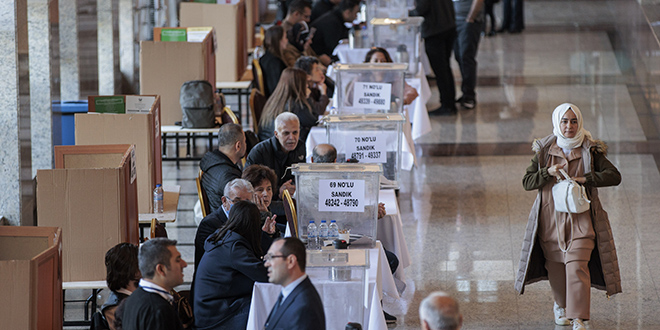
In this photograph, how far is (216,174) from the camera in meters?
6.09

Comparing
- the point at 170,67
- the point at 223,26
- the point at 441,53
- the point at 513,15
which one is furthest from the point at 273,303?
the point at 513,15

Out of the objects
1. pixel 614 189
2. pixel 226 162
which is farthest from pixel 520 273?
pixel 614 189

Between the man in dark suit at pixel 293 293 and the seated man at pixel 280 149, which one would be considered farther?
the seated man at pixel 280 149

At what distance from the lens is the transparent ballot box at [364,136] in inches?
245

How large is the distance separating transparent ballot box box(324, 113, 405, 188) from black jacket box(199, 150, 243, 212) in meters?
0.72

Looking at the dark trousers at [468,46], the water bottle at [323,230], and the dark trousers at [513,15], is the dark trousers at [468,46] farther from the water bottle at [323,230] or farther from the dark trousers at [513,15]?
the water bottle at [323,230]

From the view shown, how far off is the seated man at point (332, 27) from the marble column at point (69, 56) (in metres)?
3.73

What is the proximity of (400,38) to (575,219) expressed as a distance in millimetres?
4647

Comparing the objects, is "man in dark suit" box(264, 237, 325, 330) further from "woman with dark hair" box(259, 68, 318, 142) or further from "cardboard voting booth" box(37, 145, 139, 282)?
"woman with dark hair" box(259, 68, 318, 142)

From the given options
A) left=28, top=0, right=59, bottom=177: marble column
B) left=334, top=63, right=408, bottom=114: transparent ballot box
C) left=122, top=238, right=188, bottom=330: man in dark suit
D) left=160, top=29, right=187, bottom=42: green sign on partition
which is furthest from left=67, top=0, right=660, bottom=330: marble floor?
left=122, top=238, right=188, bottom=330: man in dark suit

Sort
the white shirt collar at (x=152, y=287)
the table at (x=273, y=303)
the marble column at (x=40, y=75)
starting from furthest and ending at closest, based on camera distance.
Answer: the marble column at (x=40, y=75) → the table at (x=273, y=303) → the white shirt collar at (x=152, y=287)

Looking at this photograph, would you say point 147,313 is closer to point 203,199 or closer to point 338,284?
point 338,284

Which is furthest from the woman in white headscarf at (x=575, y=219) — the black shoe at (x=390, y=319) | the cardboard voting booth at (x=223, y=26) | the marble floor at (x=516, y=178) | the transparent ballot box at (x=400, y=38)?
the cardboard voting booth at (x=223, y=26)

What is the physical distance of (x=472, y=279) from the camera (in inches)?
253
